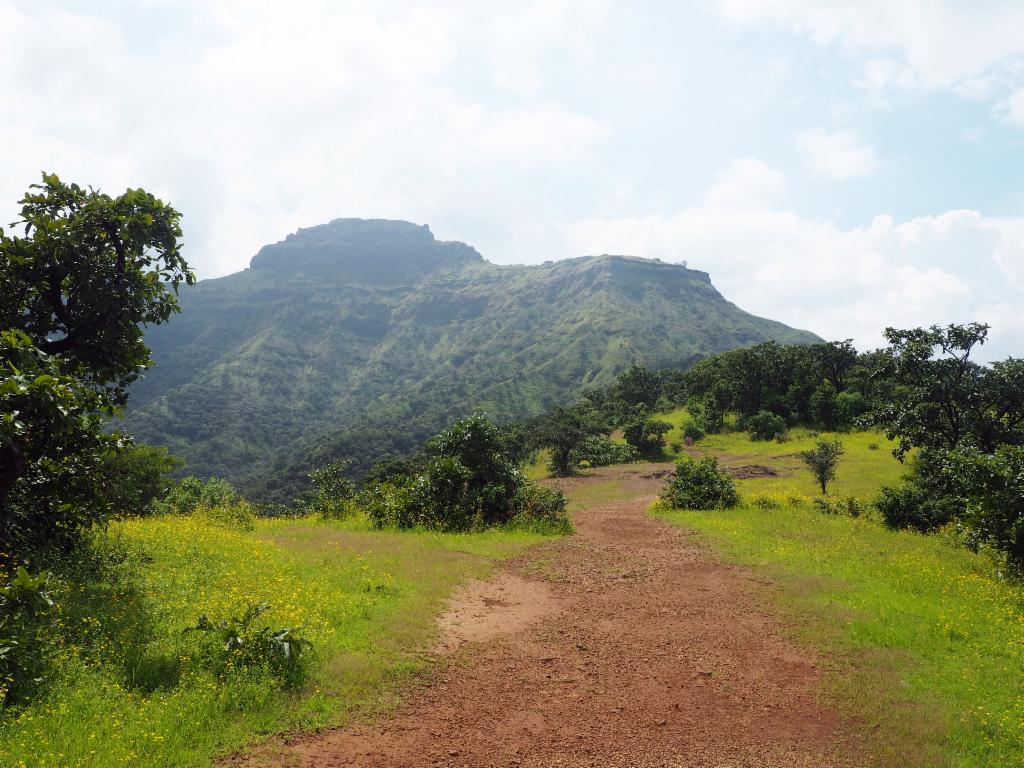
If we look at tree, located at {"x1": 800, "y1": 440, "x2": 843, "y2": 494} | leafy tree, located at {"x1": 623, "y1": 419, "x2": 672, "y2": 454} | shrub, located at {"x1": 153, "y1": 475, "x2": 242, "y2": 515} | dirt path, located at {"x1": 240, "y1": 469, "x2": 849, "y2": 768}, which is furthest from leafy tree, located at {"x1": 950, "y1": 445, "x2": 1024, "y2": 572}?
leafy tree, located at {"x1": 623, "y1": 419, "x2": 672, "y2": 454}

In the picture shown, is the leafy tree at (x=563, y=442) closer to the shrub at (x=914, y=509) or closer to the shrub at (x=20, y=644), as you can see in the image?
the shrub at (x=914, y=509)

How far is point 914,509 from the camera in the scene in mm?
19500

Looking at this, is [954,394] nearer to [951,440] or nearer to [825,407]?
[951,440]

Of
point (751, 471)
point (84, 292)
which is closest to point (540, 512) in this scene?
point (84, 292)

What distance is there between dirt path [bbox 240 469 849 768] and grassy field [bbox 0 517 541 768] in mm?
664

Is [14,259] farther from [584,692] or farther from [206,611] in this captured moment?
[584,692]

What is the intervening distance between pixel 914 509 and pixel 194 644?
22070 millimetres

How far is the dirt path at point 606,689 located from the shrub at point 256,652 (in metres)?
1.28

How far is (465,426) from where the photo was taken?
21000 millimetres

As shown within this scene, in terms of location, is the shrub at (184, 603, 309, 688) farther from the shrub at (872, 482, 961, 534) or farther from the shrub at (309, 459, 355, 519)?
the shrub at (872, 482, 961, 534)

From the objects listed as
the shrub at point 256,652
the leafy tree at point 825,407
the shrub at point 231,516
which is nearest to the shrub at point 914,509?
the shrub at point 256,652

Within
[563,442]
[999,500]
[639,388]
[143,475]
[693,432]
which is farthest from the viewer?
[639,388]

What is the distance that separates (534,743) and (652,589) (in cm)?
685

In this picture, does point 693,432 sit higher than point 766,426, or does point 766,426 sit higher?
point 766,426
